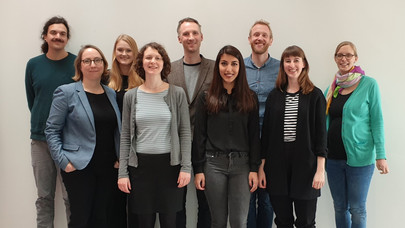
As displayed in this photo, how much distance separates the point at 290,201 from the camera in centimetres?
196

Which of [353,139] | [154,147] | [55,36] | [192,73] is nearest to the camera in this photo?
[154,147]

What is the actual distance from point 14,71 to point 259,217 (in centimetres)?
Answer: 270

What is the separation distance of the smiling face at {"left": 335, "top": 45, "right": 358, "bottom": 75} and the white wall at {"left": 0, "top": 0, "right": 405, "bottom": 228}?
1.48ft

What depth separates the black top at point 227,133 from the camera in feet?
6.23

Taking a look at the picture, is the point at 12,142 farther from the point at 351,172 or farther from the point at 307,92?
the point at 351,172

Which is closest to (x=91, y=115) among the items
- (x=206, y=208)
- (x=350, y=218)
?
(x=206, y=208)

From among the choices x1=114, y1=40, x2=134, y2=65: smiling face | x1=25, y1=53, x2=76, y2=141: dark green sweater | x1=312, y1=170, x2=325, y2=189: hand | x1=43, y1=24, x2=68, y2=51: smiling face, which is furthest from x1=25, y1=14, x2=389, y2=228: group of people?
x1=43, y1=24, x2=68, y2=51: smiling face

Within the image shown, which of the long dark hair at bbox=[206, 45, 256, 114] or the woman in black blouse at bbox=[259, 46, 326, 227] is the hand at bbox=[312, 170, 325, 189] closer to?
the woman in black blouse at bbox=[259, 46, 326, 227]

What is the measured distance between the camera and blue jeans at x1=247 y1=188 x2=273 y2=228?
7.73 ft

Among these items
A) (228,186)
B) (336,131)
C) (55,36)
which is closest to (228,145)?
(228,186)

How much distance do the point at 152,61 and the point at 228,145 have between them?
29.5 inches

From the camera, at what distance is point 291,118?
1.92m

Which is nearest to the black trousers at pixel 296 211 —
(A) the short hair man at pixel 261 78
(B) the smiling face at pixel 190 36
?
(A) the short hair man at pixel 261 78

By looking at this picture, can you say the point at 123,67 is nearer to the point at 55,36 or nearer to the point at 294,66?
the point at 55,36
